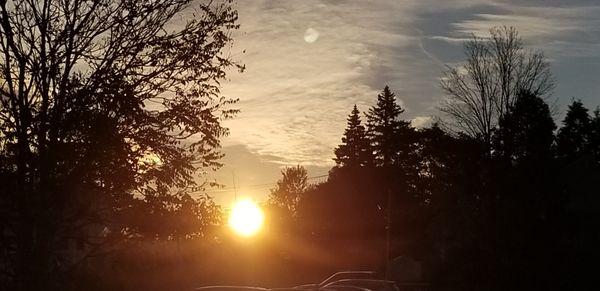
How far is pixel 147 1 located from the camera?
38.6 feet

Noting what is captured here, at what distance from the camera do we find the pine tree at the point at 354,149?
83.0m

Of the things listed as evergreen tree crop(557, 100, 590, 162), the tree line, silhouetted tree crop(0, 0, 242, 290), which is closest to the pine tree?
the tree line

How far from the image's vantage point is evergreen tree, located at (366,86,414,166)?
82.7 metres

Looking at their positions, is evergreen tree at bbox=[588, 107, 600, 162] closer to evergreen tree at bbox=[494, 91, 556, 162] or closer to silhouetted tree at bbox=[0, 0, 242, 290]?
evergreen tree at bbox=[494, 91, 556, 162]

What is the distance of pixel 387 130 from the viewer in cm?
8469

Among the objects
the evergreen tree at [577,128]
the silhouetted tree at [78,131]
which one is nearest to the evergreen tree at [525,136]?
the silhouetted tree at [78,131]

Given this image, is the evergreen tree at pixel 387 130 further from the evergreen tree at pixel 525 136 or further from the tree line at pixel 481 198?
the evergreen tree at pixel 525 136

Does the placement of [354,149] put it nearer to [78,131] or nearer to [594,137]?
[594,137]

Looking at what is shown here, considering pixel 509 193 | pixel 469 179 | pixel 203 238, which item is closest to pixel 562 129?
pixel 469 179

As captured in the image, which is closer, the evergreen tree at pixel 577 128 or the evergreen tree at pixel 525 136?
the evergreen tree at pixel 525 136

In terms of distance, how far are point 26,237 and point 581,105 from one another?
76655mm

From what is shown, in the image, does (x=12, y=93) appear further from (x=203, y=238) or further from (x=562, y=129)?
(x=562, y=129)

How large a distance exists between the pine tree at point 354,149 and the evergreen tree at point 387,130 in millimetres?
843

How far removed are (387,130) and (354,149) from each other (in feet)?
14.0
